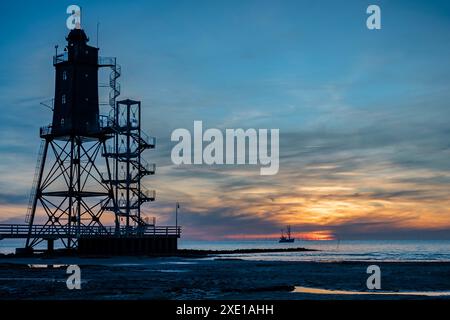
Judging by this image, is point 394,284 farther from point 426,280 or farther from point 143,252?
point 143,252

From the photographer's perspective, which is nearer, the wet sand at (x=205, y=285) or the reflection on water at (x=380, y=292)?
the wet sand at (x=205, y=285)

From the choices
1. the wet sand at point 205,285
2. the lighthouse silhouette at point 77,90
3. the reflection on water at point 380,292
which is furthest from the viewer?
the lighthouse silhouette at point 77,90

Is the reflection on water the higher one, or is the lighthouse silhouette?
the lighthouse silhouette

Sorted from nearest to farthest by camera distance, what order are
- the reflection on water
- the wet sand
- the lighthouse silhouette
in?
1. the wet sand
2. the reflection on water
3. the lighthouse silhouette

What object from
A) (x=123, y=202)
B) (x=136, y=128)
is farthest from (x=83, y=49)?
(x=123, y=202)

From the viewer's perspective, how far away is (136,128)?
75062mm

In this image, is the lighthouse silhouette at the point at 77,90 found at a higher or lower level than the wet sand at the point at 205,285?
higher

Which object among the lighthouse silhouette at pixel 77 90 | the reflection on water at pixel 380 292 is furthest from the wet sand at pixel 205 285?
the lighthouse silhouette at pixel 77 90

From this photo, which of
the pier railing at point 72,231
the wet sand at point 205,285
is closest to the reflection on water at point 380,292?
the wet sand at point 205,285

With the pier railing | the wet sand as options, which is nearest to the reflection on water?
the wet sand

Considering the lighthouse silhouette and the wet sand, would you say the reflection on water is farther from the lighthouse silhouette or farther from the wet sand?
the lighthouse silhouette

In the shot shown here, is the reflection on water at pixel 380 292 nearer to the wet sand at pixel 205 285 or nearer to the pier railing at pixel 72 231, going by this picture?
the wet sand at pixel 205 285

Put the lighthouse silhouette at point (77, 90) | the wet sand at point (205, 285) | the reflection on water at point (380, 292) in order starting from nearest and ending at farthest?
the wet sand at point (205, 285) < the reflection on water at point (380, 292) < the lighthouse silhouette at point (77, 90)

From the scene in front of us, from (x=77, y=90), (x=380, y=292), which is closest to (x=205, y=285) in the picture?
(x=380, y=292)
